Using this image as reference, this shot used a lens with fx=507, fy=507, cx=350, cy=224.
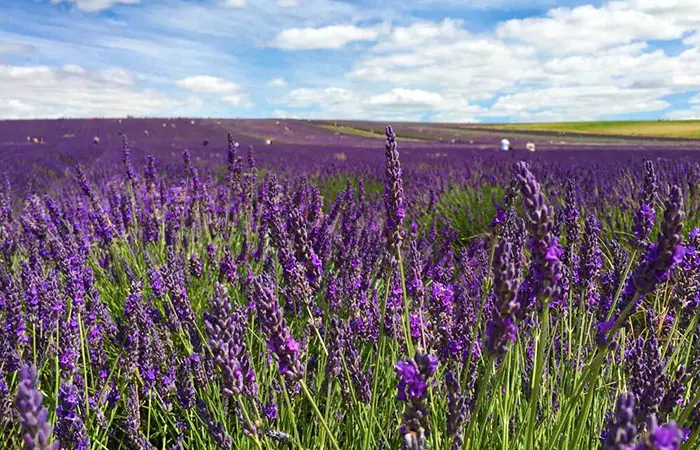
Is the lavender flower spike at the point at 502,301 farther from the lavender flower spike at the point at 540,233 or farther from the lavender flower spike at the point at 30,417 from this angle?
the lavender flower spike at the point at 30,417

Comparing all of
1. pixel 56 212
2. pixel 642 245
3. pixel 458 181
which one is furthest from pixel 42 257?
pixel 458 181

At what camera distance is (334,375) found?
5.52 ft

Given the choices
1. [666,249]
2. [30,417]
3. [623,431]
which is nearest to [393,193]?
[666,249]

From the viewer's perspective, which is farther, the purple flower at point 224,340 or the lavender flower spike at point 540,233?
the purple flower at point 224,340

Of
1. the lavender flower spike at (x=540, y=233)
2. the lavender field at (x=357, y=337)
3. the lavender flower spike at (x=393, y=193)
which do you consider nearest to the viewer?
the lavender flower spike at (x=540, y=233)

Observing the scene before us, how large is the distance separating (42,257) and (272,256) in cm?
172

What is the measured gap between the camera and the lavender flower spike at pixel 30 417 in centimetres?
76

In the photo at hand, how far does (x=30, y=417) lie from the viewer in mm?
760

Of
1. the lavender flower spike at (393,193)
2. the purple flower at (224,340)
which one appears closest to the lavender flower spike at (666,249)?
the lavender flower spike at (393,193)

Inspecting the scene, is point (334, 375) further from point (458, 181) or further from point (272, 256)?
point (458, 181)

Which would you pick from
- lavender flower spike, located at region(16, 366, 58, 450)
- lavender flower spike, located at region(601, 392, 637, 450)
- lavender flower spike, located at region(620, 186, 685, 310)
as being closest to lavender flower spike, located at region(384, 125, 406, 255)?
lavender flower spike, located at region(620, 186, 685, 310)

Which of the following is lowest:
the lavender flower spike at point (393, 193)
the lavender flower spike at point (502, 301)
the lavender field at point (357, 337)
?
the lavender field at point (357, 337)

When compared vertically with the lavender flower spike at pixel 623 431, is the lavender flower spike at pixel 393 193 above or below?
above

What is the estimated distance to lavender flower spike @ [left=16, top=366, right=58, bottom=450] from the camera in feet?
2.48
